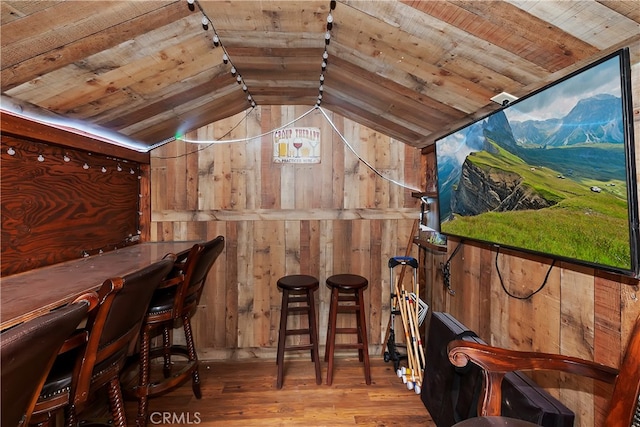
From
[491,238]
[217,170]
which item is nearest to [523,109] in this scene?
[491,238]

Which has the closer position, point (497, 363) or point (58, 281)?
point (497, 363)

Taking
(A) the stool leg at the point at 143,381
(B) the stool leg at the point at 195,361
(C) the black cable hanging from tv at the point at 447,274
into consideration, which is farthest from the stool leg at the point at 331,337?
(A) the stool leg at the point at 143,381

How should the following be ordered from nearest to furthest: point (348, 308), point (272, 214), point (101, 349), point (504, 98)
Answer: point (101, 349) < point (504, 98) < point (348, 308) < point (272, 214)

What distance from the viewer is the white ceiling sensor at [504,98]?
143 cm

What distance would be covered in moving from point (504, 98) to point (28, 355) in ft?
6.41

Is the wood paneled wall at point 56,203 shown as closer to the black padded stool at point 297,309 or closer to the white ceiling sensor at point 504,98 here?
the black padded stool at point 297,309

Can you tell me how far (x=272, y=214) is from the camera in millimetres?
2729

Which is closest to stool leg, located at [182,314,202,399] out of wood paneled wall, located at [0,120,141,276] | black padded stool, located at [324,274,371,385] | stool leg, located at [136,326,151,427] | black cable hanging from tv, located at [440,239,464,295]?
stool leg, located at [136,326,151,427]

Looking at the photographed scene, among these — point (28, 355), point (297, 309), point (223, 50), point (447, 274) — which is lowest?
point (297, 309)

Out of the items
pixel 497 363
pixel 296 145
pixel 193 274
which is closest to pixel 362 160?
pixel 296 145

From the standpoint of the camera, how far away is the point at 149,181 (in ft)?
8.71

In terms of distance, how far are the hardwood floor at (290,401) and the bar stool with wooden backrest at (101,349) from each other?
889 millimetres

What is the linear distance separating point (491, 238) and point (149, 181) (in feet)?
8.80

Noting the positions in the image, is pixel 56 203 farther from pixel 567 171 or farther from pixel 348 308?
pixel 567 171
